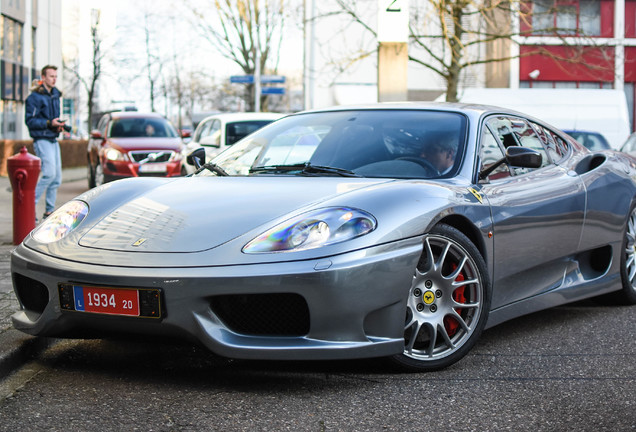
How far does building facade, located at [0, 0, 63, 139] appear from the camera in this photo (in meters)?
33.0

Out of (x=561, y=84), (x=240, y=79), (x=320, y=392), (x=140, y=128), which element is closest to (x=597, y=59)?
(x=561, y=84)

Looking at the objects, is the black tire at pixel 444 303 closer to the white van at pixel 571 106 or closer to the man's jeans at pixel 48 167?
the man's jeans at pixel 48 167

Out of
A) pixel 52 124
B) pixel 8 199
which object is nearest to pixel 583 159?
pixel 52 124

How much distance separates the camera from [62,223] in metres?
4.26

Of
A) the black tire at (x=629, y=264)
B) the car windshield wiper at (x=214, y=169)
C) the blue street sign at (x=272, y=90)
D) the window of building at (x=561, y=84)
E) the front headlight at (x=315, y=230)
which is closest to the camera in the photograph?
the front headlight at (x=315, y=230)

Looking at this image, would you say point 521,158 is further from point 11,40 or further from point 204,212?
point 11,40

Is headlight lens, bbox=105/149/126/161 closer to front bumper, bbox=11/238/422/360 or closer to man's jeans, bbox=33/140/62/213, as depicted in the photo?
man's jeans, bbox=33/140/62/213

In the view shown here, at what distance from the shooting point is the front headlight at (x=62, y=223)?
4.16m

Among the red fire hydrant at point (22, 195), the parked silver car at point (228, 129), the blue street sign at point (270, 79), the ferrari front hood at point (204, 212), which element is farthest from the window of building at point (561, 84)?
the ferrari front hood at point (204, 212)

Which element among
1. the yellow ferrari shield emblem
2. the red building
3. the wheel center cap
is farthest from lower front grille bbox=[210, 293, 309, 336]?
the red building

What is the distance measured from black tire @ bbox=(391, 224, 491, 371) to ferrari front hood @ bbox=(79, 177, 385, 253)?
1.48 ft

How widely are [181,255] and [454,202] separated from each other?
51.5 inches

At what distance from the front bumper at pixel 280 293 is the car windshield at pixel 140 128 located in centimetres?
1394

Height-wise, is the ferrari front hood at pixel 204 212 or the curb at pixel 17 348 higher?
the ferrari front hood at pixel 204 212
